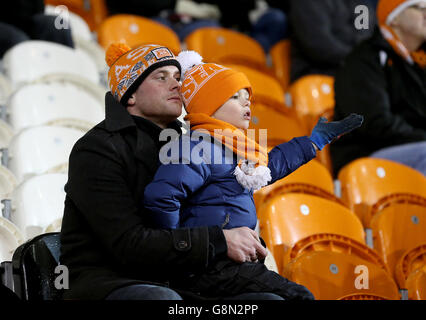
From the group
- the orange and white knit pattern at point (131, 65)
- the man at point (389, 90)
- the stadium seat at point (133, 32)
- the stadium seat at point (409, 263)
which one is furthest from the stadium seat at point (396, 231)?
the stadium seat at point (133, 32)

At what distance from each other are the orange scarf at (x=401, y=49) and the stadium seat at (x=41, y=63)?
1255 mm

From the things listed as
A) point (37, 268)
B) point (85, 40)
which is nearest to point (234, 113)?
point (37, 268)

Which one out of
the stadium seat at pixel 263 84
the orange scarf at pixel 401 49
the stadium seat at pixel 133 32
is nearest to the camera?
the orange scarf at pixel 401 49

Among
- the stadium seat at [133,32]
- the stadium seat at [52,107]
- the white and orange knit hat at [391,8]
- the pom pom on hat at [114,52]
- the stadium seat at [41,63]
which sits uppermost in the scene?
the stadium seat at [133,32]

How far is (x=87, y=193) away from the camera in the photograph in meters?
1.74

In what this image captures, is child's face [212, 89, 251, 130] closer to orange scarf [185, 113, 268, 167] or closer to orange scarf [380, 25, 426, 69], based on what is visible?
orange scarf [185, 113, 268, 167]

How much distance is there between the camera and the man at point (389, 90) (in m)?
3.22

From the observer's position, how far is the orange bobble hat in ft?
6.40

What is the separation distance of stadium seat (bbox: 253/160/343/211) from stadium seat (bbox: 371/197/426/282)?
0.57ft

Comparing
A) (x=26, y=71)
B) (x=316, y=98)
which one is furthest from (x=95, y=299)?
(x=316, y=98)

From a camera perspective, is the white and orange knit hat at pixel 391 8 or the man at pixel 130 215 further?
the white and orange knit hat at pixel 391 8

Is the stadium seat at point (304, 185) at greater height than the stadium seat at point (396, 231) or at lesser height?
greater

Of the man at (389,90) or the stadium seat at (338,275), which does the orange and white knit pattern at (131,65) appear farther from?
A: the man at (389,90)

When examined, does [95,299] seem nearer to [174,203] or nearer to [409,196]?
[174,203]
